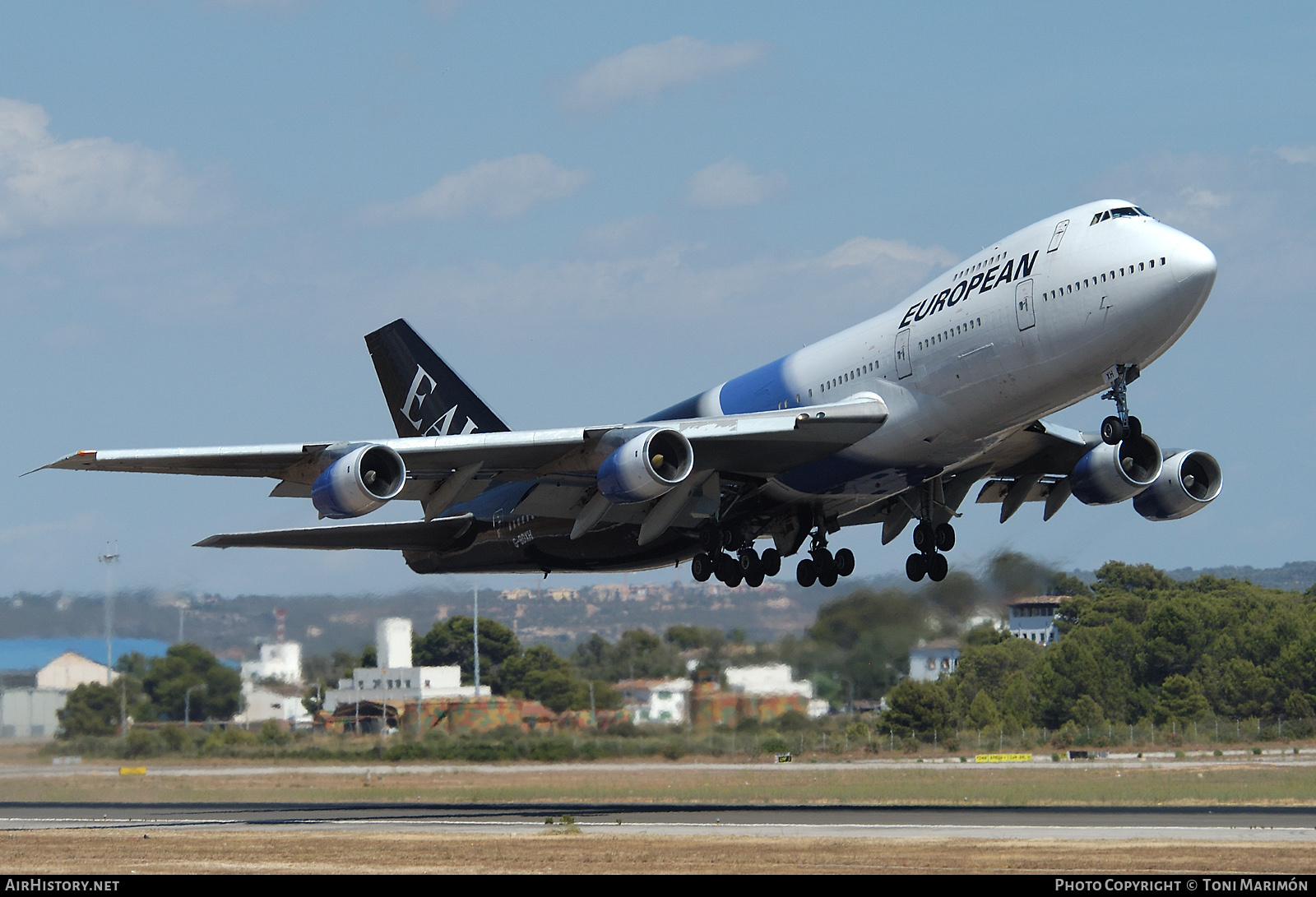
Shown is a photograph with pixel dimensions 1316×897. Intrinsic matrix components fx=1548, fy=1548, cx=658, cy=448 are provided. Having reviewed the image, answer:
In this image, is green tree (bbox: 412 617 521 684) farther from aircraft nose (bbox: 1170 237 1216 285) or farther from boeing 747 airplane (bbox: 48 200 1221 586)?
aircraft nose (bbox: 1170 237 1216 285)

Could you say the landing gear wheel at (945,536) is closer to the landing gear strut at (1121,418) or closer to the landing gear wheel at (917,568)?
the landing gear wheel at (917,568)

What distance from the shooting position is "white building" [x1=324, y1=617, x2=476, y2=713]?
161ft

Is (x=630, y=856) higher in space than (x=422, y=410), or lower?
lower

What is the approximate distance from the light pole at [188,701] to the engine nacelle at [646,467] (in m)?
29.2

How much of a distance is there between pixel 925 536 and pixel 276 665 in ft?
82.7

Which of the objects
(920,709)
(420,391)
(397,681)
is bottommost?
(920,709)

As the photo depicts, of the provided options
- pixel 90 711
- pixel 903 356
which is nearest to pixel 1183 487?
pixel 903 356

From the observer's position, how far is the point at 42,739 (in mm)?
53844

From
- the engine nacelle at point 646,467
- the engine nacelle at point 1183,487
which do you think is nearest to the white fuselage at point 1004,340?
the engine nacelle at point 646,467

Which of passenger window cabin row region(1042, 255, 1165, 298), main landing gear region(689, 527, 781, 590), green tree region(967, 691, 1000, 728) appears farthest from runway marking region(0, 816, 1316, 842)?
green tree region(967, 691, 1000, 728)

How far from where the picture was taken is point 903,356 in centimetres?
3125

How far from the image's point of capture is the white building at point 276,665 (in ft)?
167

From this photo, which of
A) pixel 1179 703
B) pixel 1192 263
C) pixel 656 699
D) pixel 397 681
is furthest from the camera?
pixel 1179 703

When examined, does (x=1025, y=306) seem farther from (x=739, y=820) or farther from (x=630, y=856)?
(x=739, y=820)
